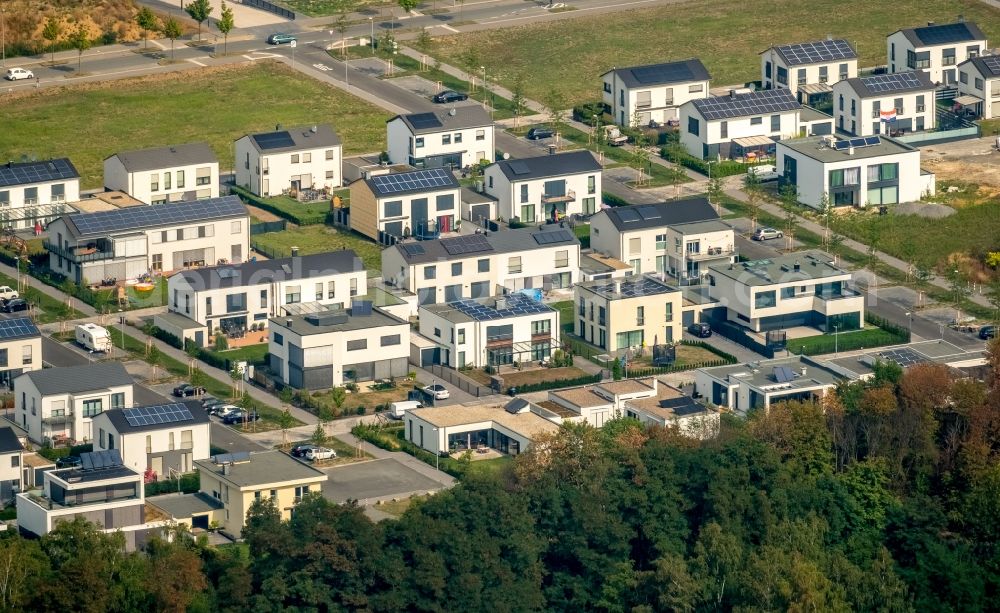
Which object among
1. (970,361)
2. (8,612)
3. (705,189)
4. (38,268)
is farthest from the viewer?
(705,189)

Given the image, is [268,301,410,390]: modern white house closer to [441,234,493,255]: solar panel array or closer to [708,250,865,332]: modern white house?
[441,234,493,255]: solar panel array

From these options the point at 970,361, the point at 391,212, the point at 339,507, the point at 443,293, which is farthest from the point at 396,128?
the point at 339,507

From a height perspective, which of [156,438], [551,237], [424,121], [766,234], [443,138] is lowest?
[156,438]

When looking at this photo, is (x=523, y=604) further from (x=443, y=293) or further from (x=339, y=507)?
(x=443, y=293)

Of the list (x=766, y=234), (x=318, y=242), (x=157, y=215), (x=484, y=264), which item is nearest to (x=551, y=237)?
(x=484, y=264)

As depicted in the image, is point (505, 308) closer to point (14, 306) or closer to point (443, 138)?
point (14, 306)

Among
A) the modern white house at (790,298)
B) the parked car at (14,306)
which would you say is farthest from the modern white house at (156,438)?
the modern white house at (790,298)
